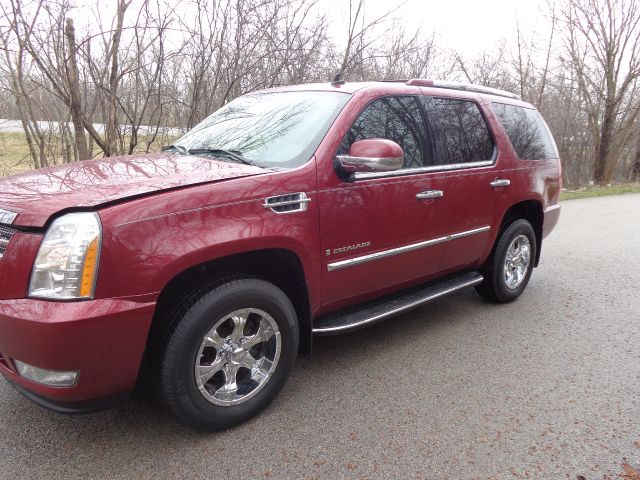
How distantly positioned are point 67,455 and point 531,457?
231cm

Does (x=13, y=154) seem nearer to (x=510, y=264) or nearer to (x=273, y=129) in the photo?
(x=273, y=129)

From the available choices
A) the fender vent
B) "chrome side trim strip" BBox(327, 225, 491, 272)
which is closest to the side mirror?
the fender vent

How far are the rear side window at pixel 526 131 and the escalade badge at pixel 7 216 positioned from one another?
3.78 metres

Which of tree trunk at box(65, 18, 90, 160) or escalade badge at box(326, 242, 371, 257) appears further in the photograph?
tree trunk at box(65, 18, 90, 160)

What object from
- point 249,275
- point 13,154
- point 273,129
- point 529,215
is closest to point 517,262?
point 529,215

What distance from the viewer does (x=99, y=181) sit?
7.57 feet

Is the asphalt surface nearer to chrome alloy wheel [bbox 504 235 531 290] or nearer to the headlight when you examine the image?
chrome alloy wheel [bbox 504 235 531 290]

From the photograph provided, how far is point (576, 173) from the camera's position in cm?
2372

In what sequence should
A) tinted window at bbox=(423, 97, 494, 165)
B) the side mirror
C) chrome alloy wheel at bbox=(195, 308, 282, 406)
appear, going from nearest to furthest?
chrome alloy wheel at bbox=(195, 308, 282, 406) → the side mirror → tinted window at bbox=(423, 97, 494, 165)

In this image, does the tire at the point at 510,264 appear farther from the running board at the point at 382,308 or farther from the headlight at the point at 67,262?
the headlight at the point at 67,262

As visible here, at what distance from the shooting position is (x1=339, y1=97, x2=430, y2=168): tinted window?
3039mm

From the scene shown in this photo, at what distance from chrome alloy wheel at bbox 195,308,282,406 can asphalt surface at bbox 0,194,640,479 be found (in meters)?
0.21

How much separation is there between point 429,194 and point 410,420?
1571 millimetres

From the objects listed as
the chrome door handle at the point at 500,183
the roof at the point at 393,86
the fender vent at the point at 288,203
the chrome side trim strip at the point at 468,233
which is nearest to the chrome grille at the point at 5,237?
the fender vent at the point at 288,203
